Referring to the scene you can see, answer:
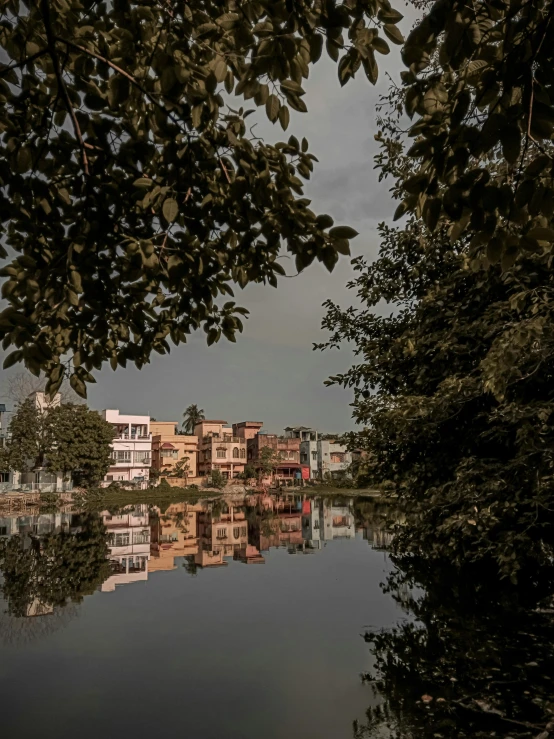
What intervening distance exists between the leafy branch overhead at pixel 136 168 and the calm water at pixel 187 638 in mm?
4397

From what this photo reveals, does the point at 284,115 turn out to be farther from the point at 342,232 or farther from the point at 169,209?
the point at 169,209

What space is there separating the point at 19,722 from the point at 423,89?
6886mm

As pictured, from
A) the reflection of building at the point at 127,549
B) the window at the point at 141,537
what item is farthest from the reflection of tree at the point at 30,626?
the window at the point at 141,537

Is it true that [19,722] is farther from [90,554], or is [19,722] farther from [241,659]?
[90,554]

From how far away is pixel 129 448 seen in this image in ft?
194

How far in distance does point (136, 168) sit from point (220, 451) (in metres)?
61.5

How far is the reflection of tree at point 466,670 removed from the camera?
531 cm

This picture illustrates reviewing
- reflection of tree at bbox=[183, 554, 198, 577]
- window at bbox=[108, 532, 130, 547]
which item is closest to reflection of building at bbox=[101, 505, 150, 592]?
window at bbox=[108, 532, 130, 547]

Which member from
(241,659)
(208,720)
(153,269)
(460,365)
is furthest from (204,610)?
(153,269)

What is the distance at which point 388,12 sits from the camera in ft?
8.55

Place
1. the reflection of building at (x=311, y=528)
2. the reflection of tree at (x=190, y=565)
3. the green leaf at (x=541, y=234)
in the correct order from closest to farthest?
the green leaf at (x=541, y=234) → the reflection of tree at (x=190, y=565) → the reflection of building at (x=311, y=528)

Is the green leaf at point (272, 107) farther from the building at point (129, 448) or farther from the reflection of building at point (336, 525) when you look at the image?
the building at point (129, 448)

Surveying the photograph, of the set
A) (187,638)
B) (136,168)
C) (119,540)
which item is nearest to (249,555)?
(119,540)

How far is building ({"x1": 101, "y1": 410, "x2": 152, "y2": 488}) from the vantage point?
58.6 metres
